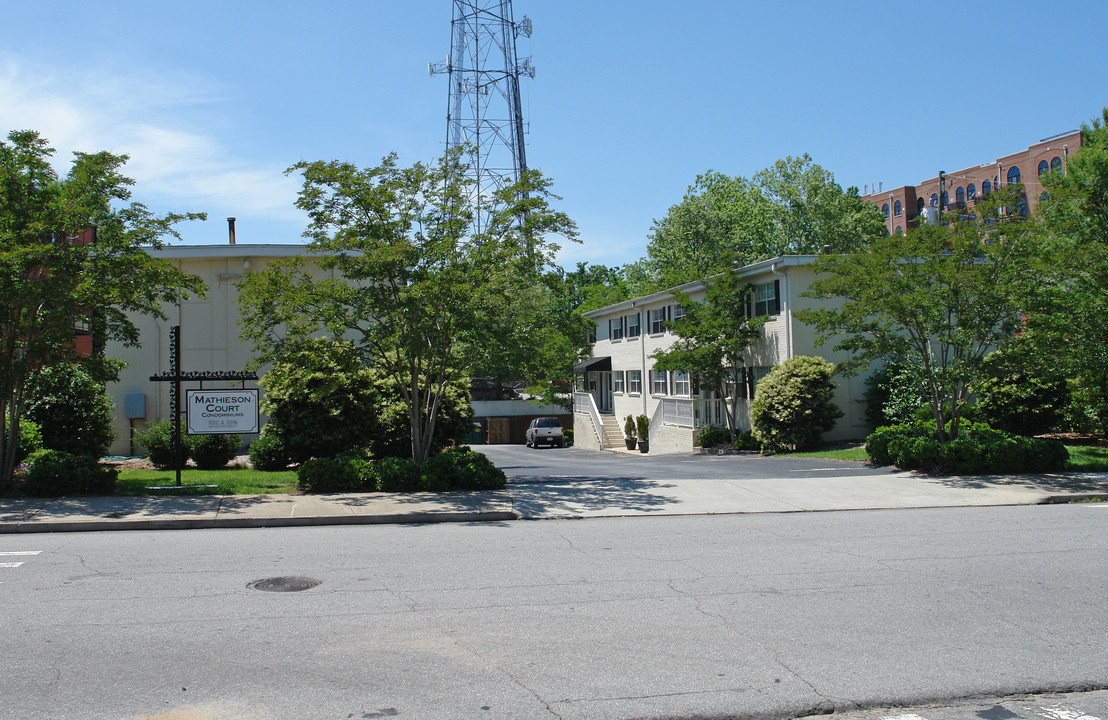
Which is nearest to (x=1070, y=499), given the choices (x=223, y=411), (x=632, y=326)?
(x=223, y=411)

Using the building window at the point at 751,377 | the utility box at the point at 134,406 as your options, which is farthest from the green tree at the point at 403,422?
the building window at the point at 751,377

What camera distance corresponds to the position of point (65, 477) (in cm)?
1388

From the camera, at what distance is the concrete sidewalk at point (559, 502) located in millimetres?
12188

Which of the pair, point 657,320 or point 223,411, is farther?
point 657,320

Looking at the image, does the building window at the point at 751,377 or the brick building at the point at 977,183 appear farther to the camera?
the brick building at the point at 977,183

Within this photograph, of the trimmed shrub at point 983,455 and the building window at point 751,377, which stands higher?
the building window at point 751,377

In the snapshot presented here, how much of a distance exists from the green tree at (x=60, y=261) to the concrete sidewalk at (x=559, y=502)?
2.64 metres

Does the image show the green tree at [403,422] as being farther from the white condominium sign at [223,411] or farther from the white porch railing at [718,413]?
the white porch railing at [718,413]

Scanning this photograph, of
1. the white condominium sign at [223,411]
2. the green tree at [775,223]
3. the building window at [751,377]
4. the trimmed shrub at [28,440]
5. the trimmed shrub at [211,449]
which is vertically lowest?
the trimmed shrub at [211,449]

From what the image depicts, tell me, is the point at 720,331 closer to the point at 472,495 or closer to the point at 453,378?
the point at 453,378

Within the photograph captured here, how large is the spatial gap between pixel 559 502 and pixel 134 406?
17489 mm

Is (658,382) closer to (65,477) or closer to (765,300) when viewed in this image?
(765,300)

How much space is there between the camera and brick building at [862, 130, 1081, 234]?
66.2 metres

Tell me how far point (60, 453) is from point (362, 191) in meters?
7.01
